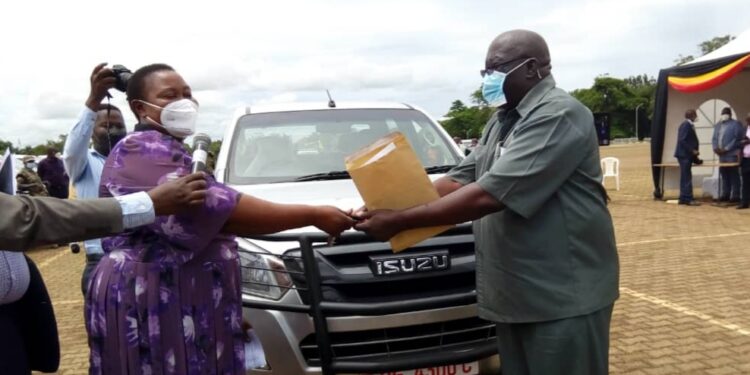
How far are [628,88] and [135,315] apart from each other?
10657 centimetres

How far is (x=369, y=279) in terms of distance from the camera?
110 inches

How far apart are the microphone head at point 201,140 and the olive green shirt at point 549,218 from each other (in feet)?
2.98

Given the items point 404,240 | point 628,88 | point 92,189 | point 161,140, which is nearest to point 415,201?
point 404,240

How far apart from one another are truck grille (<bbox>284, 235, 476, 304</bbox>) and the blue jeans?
10.7m

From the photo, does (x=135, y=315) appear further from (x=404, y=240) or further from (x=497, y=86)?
(x=497, y=86)

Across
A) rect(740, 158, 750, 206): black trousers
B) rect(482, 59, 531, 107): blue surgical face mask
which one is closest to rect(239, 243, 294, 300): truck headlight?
rect(482, 59, 531, 107): blue surgical face mask

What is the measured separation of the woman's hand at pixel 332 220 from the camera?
226 centimetres

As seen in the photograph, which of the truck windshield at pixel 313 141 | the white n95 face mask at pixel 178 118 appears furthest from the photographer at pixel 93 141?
the white n95 face mask at pixel 178 118

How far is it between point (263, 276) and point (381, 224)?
90 cm

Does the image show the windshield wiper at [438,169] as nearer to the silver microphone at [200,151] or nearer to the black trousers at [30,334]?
the silver microphone at [200,151]

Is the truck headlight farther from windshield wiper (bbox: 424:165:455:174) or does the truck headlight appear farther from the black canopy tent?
A: the black canopy tent

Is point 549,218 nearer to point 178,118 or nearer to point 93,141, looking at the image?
point 178,118

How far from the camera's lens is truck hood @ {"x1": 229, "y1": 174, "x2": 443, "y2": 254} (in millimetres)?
3285

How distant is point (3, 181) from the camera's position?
204 centimetres
